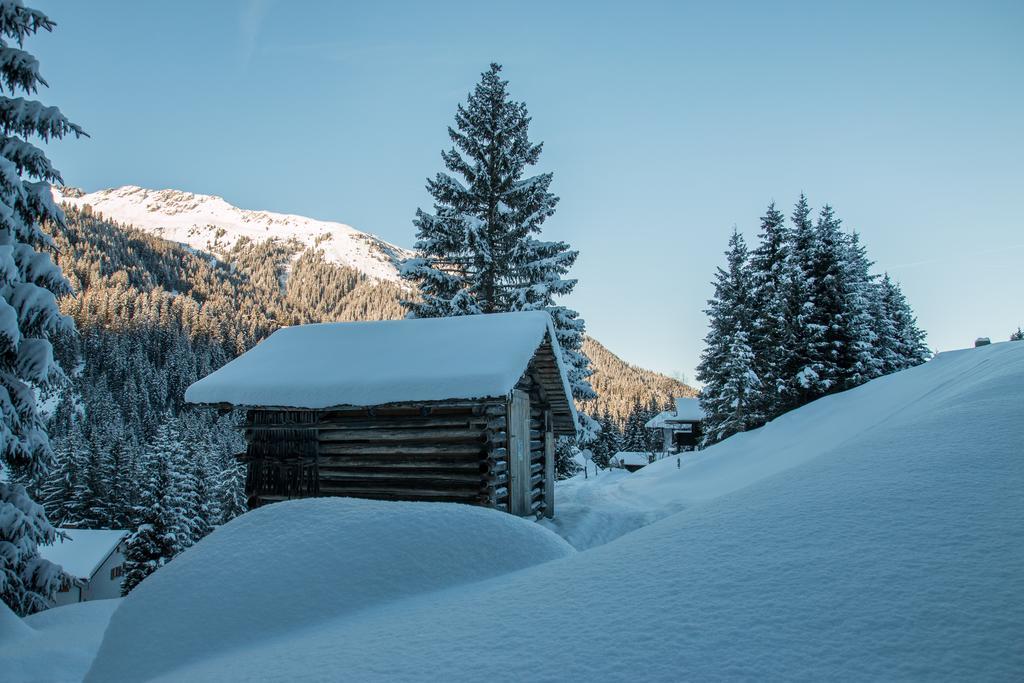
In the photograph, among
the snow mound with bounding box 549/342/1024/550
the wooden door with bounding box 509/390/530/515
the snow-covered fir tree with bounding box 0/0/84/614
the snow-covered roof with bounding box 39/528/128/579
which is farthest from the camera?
the snow-covered roof with bounding box 39/528/128/579

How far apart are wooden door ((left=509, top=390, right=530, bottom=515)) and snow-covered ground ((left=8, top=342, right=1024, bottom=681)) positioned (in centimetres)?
774

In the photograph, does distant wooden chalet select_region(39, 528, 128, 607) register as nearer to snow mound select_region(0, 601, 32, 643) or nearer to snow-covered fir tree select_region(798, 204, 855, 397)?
snow mound select_region(0, 601, 32, 643)

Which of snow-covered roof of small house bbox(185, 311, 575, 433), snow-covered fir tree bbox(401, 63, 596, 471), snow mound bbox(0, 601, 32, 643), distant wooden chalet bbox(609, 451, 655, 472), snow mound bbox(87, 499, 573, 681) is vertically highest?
snow-covered fir tree bbox(401, 63, 596, 471)

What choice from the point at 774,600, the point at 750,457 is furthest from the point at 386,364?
the point at 750,457

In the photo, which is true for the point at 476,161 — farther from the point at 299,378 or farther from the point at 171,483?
the point at 171,483

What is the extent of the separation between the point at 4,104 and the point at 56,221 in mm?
2018

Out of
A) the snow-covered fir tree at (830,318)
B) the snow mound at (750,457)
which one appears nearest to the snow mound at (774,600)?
the snow mound at (750,457)

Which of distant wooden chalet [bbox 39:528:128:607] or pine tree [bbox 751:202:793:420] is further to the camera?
distant wooden chalet [bbox 39:528:128:607]

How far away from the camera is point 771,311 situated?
29.3m

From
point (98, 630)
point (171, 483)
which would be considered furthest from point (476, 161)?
point (171, 483)

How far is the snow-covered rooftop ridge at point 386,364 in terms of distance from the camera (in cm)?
1063

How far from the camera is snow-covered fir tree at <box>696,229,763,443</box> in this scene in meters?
30.2

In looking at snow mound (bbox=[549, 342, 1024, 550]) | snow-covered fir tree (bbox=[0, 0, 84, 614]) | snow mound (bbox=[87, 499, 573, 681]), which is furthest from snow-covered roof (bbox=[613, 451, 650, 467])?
snow mound (bbox=[87, 499, 573, 681])

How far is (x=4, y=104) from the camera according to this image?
29.6 feet
